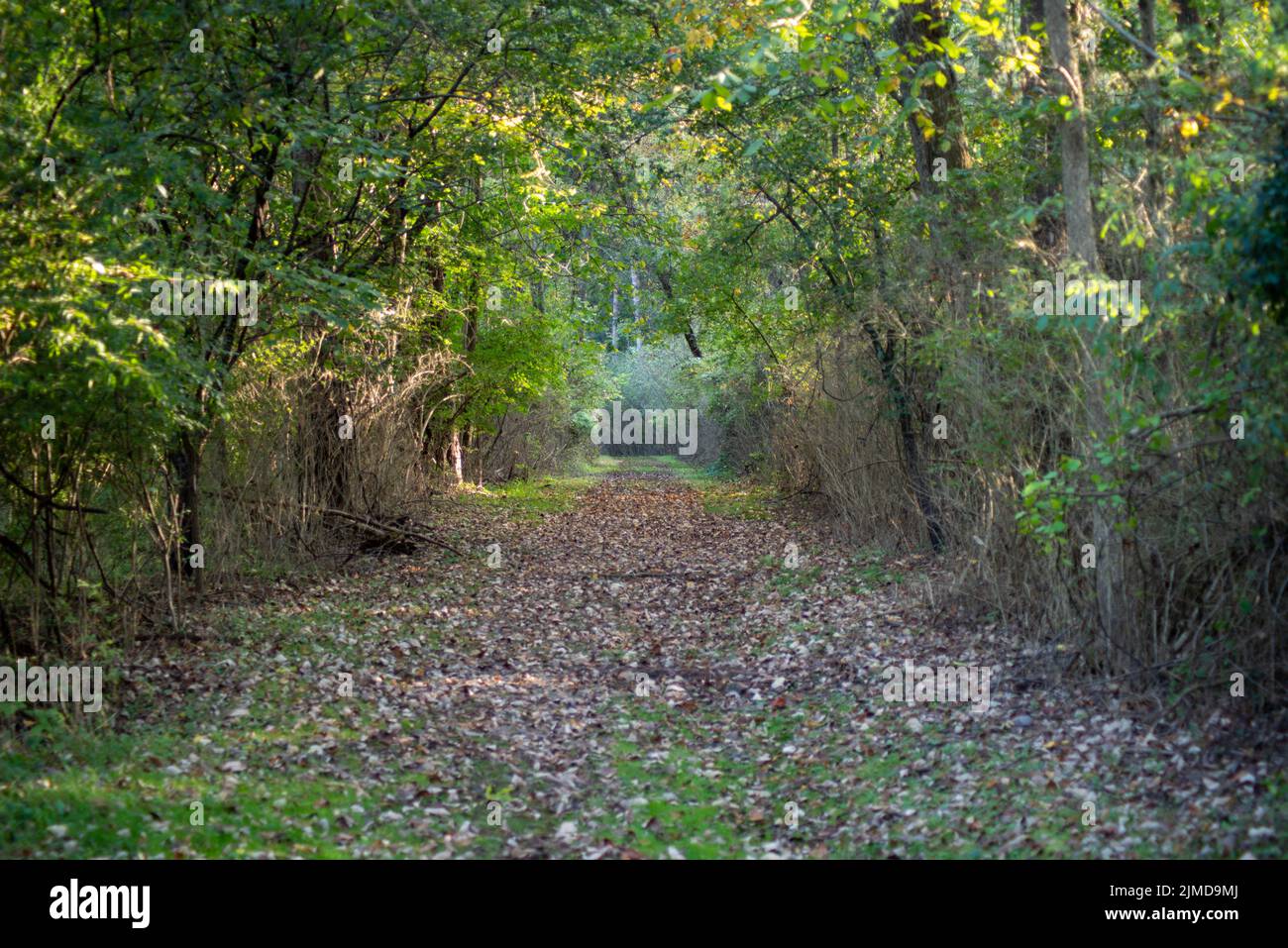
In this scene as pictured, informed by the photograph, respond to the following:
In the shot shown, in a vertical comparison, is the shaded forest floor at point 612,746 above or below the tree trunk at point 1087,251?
below

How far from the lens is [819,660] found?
9539 mm

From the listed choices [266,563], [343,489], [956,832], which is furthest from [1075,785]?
[343,489]

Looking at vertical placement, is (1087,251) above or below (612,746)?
above

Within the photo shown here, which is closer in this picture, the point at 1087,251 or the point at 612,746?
the point at 1087,251

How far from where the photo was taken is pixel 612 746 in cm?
773

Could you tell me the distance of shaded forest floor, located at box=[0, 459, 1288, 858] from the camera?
18.6 ft

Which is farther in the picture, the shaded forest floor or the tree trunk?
the tree trunk

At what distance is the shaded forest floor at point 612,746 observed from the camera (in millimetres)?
5656

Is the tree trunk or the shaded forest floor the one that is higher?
the tree trunk

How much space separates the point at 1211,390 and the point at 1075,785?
2.32 metres

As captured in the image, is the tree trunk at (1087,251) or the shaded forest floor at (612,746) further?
the tree trunk at (1087,251)
